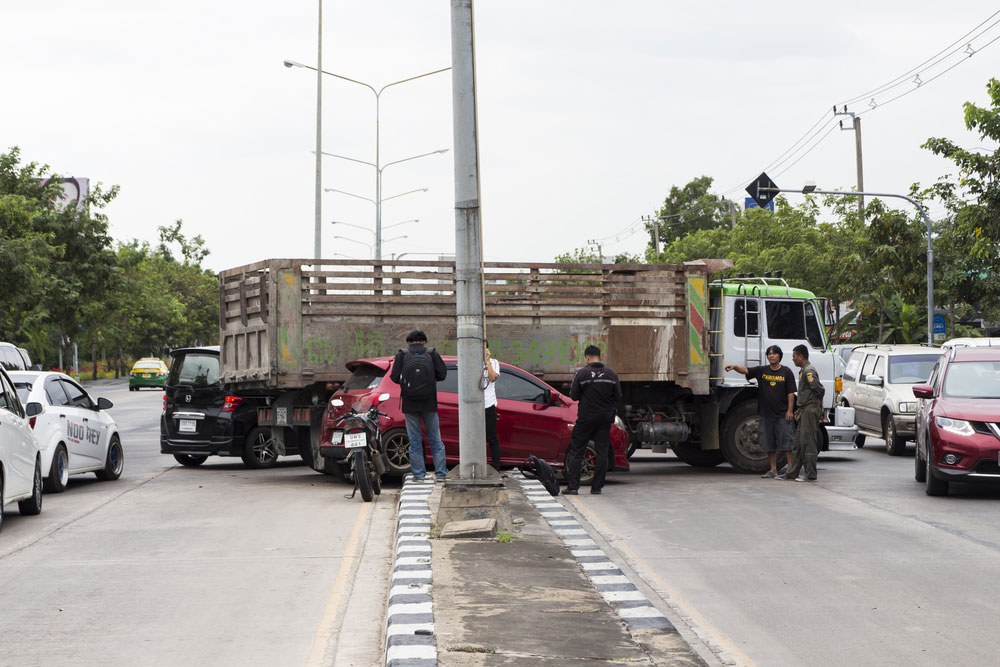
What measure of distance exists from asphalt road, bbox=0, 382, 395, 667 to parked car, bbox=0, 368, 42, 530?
253 mm

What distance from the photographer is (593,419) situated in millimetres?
14539

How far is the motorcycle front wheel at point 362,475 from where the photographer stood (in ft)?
44.1

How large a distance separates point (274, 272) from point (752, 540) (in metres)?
7.83

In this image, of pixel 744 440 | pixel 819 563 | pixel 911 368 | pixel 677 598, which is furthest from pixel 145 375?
pixel 677 598

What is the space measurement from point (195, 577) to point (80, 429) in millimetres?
7541

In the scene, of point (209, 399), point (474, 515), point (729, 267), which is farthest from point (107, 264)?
point (474, 515)

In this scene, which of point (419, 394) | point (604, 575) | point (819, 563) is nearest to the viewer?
point (604, 575)

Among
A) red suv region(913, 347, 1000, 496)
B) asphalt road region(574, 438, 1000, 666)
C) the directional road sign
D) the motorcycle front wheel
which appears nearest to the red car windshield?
red suv region(913, 347, 1000, 496)

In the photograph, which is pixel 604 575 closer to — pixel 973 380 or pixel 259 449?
pixel 973 380

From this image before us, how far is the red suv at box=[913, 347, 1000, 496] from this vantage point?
1366 centimetres

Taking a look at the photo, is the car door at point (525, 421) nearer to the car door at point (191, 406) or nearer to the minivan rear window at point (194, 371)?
the car door at point (191, 406)

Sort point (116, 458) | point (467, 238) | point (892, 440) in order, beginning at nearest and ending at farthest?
point (467, 238) < point (116, 458) < point (892, 440)

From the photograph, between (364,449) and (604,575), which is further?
(364,449)

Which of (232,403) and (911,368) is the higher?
(911,368)
